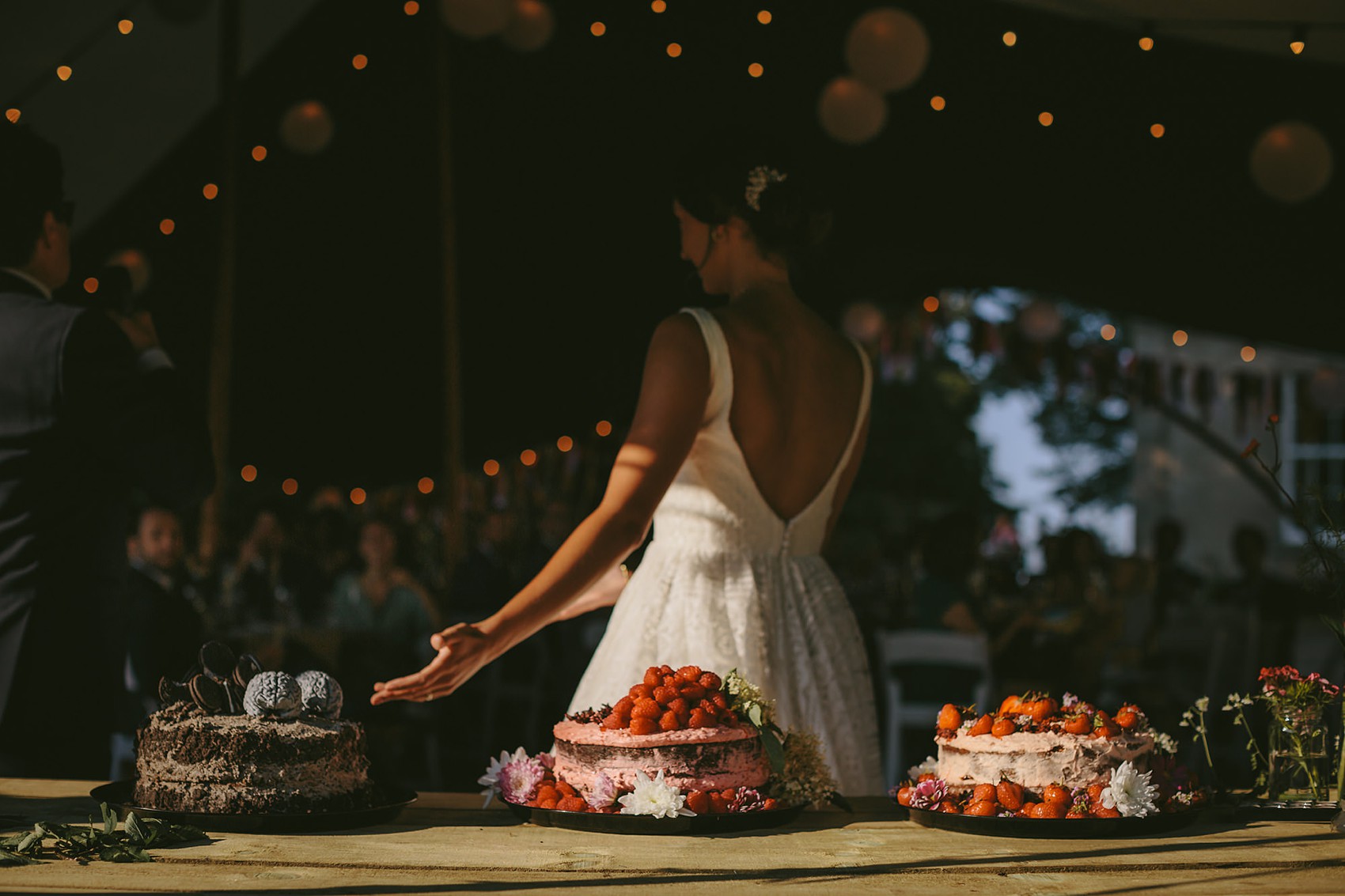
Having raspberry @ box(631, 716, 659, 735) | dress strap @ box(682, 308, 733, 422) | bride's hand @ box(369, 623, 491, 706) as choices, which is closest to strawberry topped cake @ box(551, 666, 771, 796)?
raspberry @ box(631, 716, 659, 735)

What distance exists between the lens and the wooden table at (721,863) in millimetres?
1340

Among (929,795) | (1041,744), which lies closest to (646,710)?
(929,795)

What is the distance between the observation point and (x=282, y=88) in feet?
22.6

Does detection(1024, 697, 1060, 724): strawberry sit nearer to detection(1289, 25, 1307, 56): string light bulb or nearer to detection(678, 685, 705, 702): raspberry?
detection(678, 685, 705, 702): raspberry

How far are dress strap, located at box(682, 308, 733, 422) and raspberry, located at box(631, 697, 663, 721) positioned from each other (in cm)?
65

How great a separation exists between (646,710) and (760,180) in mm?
1006

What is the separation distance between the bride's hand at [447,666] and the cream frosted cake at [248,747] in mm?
79

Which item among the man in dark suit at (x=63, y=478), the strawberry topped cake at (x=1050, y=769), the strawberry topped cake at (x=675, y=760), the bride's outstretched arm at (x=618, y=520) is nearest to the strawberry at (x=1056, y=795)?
the strawberry topped cake at (x=1050, y=769)

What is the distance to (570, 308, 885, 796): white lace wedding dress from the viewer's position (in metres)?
2.22

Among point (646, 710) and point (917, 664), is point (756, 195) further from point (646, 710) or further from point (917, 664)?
point (917, 664)

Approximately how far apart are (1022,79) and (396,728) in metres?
4.33

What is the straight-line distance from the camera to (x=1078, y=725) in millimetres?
1660

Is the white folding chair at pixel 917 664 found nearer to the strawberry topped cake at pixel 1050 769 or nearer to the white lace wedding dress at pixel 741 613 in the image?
the white lace wedding dress at pixel 741 613

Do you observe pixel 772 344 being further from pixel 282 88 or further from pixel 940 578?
pixel 282 88
